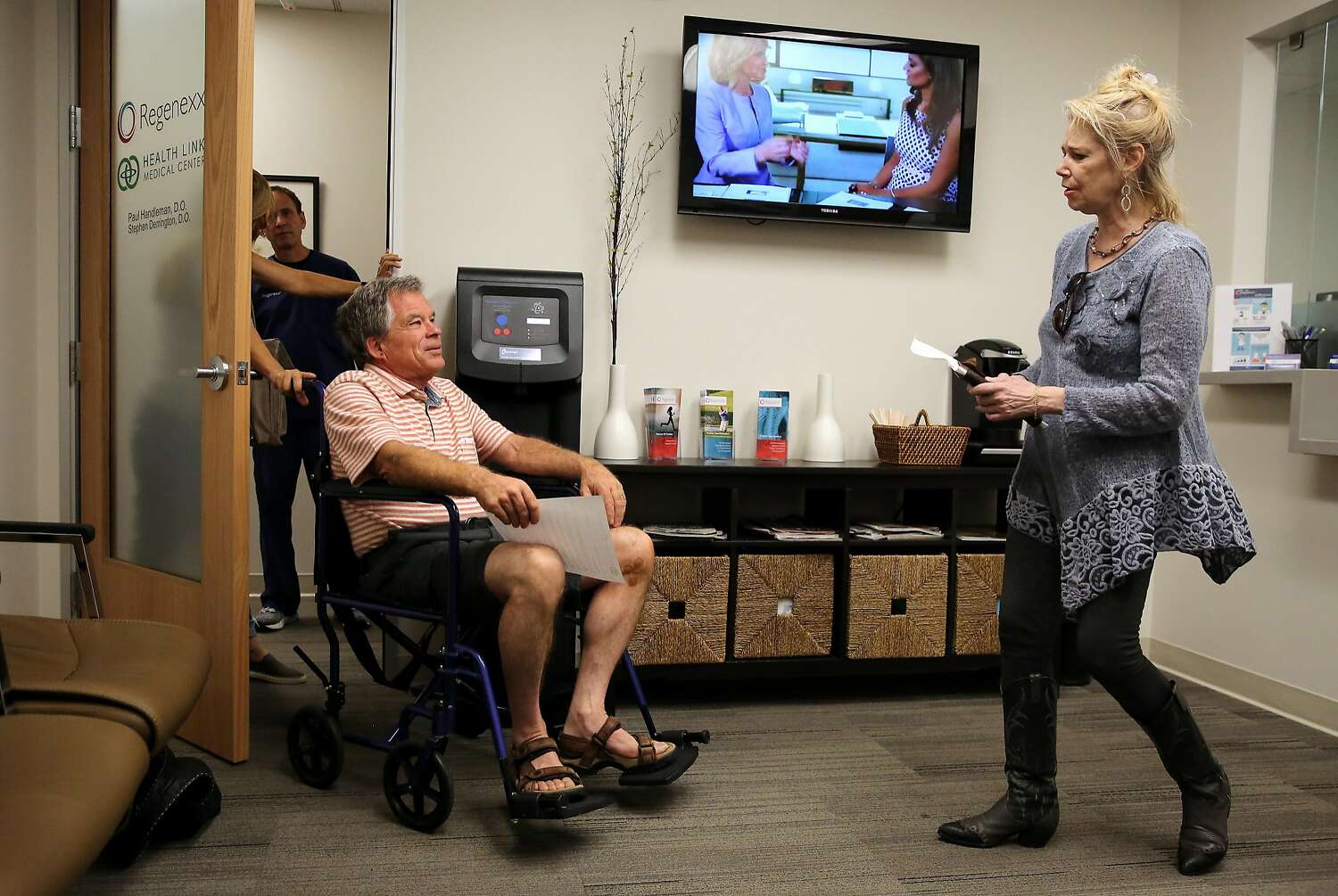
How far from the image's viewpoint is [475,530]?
2498mm

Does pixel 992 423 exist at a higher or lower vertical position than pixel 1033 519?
higher

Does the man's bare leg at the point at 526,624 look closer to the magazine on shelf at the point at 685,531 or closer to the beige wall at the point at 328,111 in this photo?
the magazine on shelf at the point at 685,531

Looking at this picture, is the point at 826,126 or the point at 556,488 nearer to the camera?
the point at 556,488

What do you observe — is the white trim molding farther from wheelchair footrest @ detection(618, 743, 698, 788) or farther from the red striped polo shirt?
the red striped polo shirt

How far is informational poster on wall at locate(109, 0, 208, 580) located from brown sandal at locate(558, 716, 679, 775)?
1.05 m

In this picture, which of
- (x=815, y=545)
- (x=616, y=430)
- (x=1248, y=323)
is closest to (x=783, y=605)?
(x=815, y=545)

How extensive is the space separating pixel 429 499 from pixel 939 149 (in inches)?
91.9

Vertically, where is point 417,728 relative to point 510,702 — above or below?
below

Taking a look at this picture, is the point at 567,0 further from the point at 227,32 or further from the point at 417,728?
the point at 417,728

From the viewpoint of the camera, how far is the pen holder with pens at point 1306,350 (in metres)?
3.27

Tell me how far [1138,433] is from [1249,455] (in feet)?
5.81

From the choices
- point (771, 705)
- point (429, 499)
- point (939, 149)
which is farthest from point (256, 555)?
point (939, 149)

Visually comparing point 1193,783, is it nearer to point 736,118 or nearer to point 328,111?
point 736,118

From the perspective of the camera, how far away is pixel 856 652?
3.36 meters
